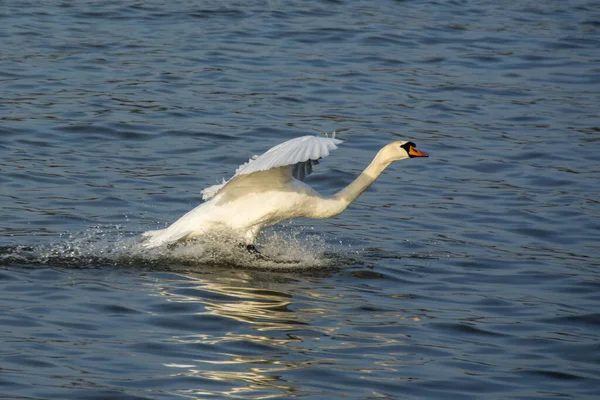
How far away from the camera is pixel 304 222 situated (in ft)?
39.2

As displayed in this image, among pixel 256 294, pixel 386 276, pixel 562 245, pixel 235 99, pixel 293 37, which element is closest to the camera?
pixel 256 294

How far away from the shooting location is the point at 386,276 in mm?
9883

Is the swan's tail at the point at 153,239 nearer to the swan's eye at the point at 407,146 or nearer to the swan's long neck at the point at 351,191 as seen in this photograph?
the swan's long neck at the point at 351,191

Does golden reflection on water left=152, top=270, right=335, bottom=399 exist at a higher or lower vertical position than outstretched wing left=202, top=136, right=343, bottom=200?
lower

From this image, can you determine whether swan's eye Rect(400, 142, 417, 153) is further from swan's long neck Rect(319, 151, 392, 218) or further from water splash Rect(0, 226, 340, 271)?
water splash Rect(0, 226, 340, 271)

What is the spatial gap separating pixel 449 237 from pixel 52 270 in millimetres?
3755

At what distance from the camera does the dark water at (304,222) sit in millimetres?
7598

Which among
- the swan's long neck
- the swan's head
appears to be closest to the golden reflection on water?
the swan's long neck

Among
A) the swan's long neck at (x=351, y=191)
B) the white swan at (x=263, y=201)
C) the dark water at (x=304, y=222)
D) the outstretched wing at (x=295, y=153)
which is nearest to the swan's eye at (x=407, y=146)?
the white swan at (x=263, y=201)

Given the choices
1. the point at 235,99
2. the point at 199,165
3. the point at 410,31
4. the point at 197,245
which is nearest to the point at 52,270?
the point at 197,245

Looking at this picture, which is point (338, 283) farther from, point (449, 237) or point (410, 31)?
point (410, 31)

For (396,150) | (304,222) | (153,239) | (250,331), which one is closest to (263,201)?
(153,239)

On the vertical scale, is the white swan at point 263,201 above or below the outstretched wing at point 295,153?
below

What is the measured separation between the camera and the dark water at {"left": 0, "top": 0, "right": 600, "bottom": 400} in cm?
760
